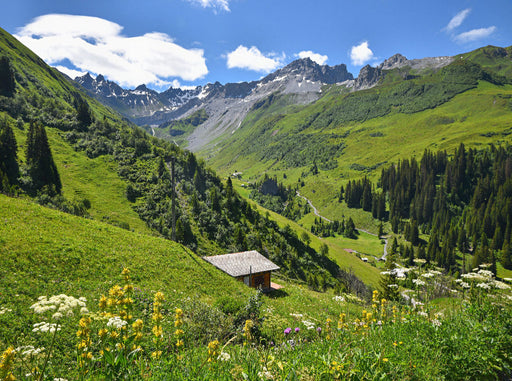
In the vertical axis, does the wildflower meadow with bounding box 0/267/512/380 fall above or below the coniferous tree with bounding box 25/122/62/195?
below

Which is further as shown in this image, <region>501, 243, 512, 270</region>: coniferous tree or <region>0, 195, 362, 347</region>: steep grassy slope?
<region>501, 243, 512, 270</region>: coniferous tree

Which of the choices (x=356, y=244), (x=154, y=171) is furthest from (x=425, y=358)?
(x=356, y=244)

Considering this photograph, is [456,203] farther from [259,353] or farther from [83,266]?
[259,353]

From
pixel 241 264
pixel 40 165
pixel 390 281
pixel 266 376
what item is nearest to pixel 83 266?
pixel 266 376

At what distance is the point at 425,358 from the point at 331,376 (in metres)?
2.60

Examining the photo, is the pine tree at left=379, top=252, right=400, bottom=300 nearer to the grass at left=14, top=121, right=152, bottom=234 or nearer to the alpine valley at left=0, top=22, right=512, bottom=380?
the alpine valley at left=0, top=22, right=512, bottom=380

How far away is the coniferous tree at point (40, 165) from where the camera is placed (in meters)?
59.4

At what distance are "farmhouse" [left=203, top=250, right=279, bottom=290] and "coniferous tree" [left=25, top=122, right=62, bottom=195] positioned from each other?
46.4 meters

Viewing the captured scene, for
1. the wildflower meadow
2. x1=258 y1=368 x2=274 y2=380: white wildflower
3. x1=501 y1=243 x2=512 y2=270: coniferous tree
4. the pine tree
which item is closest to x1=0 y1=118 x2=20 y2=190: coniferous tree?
the wildflower meadow

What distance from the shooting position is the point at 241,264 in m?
40.0

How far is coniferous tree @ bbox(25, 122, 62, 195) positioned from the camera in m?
59.4

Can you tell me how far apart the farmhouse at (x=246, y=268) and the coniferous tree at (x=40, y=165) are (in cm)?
4638

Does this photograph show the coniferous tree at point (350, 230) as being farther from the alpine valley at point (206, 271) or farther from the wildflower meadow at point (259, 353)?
the wildflower meadow at point (259, 353)

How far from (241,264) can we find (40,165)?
5673 centimetres
